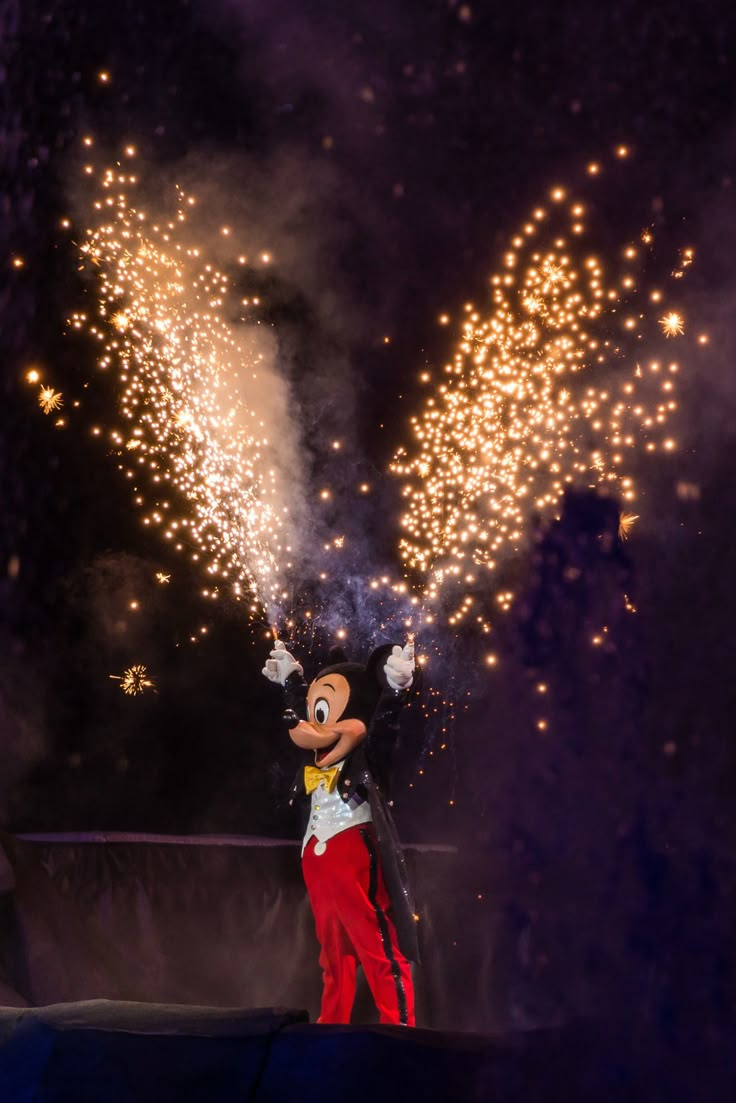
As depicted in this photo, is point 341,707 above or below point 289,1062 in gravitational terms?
above

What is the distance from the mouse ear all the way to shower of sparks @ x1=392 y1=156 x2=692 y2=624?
0.68m

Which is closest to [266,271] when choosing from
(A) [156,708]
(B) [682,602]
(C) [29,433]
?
(C) [29,433]

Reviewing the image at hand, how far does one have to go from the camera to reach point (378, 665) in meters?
2.72

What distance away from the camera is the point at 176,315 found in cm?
328

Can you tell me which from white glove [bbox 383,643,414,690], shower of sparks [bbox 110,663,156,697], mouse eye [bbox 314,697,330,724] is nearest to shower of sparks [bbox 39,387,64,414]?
shower of sparks [bbox 110,663,156,697]

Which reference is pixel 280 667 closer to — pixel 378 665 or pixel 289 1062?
pixel 378 665

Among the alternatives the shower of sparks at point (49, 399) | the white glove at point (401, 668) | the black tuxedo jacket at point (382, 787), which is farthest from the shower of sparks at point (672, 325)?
the shower of sparks at point (49, 399)

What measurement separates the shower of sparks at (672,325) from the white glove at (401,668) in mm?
1282

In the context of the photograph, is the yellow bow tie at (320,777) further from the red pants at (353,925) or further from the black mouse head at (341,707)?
the red pants at (353,925)

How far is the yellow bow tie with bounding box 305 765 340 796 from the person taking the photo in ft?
8.48

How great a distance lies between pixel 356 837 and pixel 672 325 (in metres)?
1.82

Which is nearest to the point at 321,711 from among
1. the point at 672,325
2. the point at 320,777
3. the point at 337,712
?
the point at 337,712

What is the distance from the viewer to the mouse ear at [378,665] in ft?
8.88

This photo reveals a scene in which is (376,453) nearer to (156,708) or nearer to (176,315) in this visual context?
(176,315)
